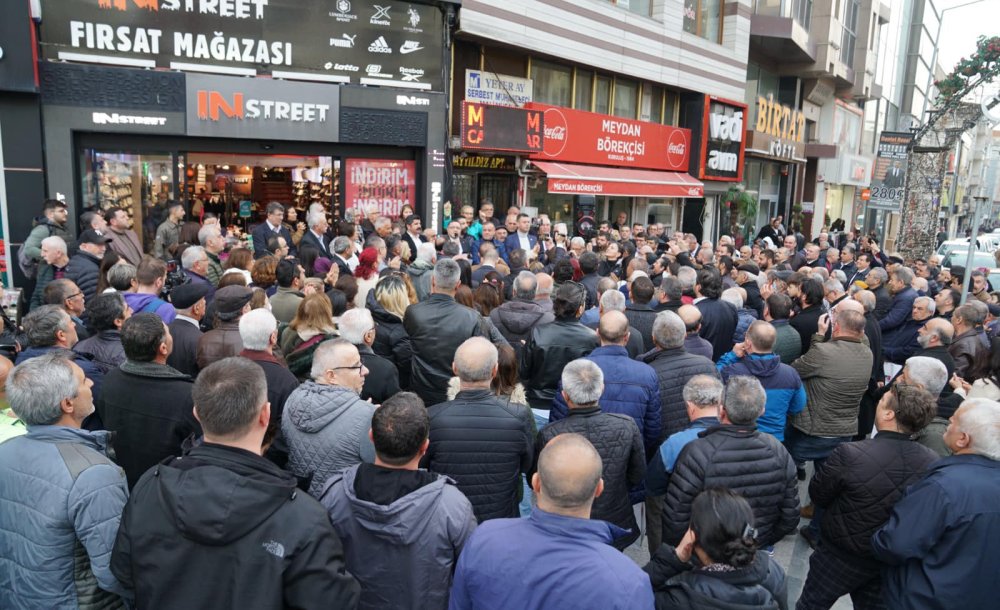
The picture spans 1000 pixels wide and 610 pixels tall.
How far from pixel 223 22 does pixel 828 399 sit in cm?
1083

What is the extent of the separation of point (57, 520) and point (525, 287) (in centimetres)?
392

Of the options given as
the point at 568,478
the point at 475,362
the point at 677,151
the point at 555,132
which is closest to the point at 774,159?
the point at 677,151

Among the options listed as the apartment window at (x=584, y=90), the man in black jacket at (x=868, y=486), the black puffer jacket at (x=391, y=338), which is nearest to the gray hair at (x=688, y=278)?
the black puffer jacket at (x=391, y=338)

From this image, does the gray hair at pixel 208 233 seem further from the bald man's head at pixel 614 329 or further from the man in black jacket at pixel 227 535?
the man in black jacket at pixel 227 535

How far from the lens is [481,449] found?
3.43m

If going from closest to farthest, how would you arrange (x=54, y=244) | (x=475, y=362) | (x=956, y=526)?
(x=956, y=526) < (x=475, y=362) < (x=54, y=244)

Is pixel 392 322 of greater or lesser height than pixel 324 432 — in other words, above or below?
above

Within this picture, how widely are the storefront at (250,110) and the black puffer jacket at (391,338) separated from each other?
7.48 m

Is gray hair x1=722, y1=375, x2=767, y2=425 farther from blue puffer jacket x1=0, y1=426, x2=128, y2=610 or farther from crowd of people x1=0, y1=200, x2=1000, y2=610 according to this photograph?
blue puffer jacket x1=0, y1=426, x2=128, y2=610

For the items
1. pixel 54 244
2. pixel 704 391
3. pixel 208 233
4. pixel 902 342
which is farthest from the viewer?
pixel 902 342

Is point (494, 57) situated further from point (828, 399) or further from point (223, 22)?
point (828, 399)

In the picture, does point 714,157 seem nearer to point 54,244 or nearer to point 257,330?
point 54,244

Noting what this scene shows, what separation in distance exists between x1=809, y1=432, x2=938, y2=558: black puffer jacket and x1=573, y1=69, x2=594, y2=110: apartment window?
15.6m

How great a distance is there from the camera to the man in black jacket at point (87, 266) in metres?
6.54
